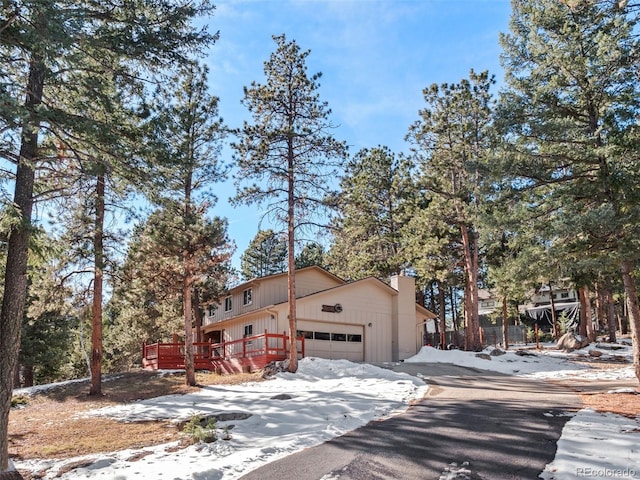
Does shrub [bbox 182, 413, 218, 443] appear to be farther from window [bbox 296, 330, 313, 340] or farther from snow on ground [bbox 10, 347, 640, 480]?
window [bbox 296, 330, 313, 340]

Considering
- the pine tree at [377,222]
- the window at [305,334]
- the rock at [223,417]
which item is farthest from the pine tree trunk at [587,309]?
the rock at [223,417]

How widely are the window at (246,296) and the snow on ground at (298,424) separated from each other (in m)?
8.08

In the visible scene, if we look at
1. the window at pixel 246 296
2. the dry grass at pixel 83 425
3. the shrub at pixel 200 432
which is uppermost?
the window at pixel 246 296

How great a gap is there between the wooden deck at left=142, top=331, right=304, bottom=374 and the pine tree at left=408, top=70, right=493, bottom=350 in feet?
33.2

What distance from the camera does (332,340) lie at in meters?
22.2

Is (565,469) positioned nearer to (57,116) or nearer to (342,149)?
(57,116)

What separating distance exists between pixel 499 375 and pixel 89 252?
15.6m

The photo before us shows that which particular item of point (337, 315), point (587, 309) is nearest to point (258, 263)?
point (337, 315)

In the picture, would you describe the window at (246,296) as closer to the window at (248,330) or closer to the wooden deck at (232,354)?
the window at (248,330)

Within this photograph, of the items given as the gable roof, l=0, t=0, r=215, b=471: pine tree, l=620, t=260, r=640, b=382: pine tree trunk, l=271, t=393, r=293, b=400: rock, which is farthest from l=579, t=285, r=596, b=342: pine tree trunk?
l=0, t=0, r=215, b=471: pine tree

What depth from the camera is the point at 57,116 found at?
23.5ft

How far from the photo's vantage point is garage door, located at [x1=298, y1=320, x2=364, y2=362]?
70.3 feet

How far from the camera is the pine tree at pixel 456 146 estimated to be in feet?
76.4

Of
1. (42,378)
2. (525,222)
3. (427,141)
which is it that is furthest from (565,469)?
(42,378)
